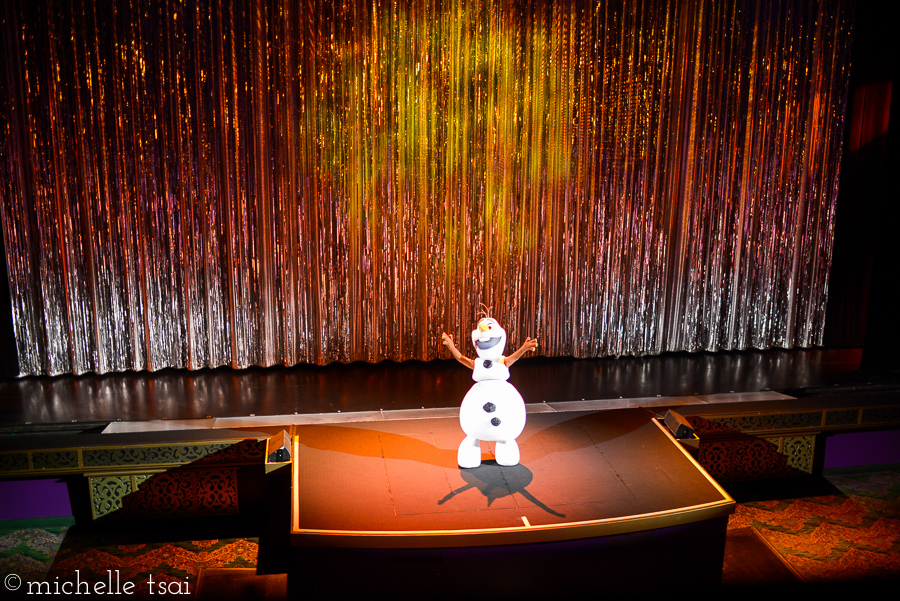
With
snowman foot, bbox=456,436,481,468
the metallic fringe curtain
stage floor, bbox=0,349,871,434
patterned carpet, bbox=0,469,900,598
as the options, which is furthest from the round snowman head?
the metallic fringe curtain

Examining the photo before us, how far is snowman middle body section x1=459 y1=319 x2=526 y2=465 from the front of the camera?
2.56 m

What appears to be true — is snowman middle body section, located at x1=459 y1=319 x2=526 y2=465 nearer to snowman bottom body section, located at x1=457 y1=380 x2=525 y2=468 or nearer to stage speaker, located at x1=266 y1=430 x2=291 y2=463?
snowman bottom body section, located at x1=457 y1=380 x2=525 y2=468

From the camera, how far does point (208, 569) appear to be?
9.00 ft

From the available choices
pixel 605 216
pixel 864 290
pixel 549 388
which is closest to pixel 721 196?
pixel 605 216

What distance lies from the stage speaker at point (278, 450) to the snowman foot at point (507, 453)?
0.93m

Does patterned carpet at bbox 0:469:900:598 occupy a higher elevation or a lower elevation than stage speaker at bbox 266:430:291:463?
lower

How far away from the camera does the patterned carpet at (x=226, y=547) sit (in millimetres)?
2717

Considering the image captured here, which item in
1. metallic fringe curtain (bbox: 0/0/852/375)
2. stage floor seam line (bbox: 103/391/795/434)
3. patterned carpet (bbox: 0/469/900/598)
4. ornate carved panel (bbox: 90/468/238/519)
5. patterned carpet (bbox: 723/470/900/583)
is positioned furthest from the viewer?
metallic fringe curtain (bbox: 0/0/852/375)

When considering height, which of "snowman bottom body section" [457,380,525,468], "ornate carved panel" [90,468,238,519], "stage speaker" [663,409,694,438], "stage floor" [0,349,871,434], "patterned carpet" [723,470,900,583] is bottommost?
"patterned carpet" [723,470,900,583]

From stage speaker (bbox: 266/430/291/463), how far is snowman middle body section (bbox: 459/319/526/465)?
0.82 m

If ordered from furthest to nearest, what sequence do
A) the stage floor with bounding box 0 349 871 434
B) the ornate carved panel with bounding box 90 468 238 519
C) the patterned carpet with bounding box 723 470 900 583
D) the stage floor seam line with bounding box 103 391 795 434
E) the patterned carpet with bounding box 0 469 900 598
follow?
the stage floor with bounding box 0 349 871 434 → the stage floor seam line with bounding box 103 391 795 434 → the ornate carved panel with bounding box 90 468 238 519 → the patterned carpet with bounding box 723 470 900 583 → the patterned carpet with bounding box 0 469 900 598

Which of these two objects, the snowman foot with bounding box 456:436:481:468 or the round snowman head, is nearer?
the round snowman head

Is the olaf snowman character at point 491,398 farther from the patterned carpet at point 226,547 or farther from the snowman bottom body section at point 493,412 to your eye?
the patterned carpet at point 226,547

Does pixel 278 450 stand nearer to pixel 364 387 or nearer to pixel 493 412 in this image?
pixel 493 412
